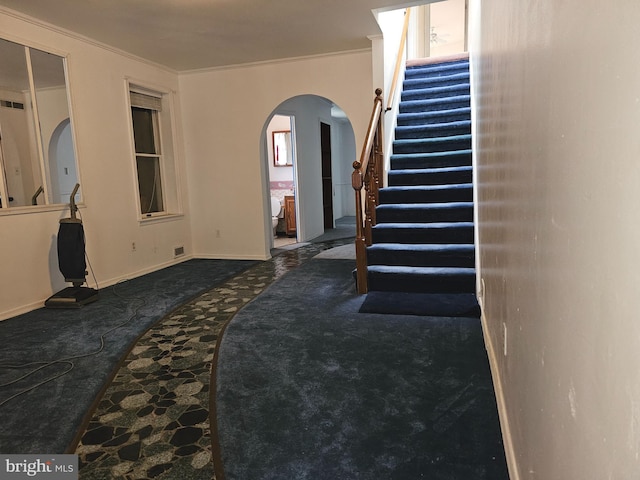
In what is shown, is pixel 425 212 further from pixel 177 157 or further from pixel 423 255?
pixel 177 157

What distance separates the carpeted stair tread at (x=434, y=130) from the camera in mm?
4746

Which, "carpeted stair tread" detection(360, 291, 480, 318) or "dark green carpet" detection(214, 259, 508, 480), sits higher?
"carpeted stair tread" detection(360, 291, 480, 318)

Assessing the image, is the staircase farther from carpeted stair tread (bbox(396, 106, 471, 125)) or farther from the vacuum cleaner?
the vacuum cleaner

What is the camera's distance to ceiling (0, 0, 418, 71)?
3.61 metres

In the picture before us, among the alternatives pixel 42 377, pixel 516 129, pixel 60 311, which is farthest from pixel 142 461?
pixel 60 311

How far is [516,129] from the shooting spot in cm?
132

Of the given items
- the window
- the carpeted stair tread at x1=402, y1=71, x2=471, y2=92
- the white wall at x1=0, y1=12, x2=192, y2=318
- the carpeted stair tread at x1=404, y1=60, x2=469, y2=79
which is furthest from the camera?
the carpeted stair tread at x1=404, y1=60, x2=469, y2=79

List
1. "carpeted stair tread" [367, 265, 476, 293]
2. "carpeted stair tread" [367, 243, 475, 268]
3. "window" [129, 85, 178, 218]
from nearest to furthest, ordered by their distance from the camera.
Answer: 1. "carpeted stair tread" [367, 265, 476, 293]
2. "carpeted stair tread" [367, 243, 475, 268]
3. "window" [129, 85, 178, 218]

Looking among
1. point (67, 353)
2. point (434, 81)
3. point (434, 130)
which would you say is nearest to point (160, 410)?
point (67, 353)

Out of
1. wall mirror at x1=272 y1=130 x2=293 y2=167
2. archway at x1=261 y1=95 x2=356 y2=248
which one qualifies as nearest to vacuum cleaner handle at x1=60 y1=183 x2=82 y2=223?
archway at x1=261 y1=95 x2=356 y2=248

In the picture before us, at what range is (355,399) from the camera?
207 centimetres

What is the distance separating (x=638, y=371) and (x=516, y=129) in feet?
3.32

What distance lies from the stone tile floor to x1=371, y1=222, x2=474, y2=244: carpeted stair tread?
156cm

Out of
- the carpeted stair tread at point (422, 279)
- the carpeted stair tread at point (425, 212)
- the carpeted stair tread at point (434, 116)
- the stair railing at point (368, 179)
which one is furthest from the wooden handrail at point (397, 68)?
the carpeted stair tread at point (422, 279)
